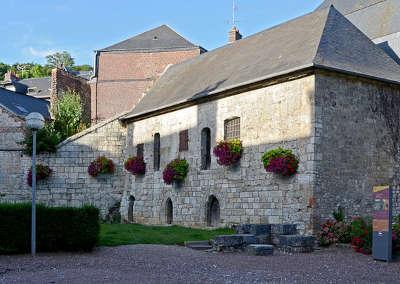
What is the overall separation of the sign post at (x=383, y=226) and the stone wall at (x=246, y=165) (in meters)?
3.17

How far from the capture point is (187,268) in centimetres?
981

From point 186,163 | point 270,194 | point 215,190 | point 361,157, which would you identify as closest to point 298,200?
point 270,194

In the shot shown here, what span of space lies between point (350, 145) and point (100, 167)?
1104cm

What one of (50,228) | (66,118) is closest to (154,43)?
(66,118)

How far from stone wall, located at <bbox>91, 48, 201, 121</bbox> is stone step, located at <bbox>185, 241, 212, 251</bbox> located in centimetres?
2526

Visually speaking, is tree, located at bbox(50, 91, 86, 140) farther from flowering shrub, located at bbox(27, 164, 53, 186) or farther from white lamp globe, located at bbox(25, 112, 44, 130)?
A: white lamp globe, located at bbox(25, 112, 44, 130)

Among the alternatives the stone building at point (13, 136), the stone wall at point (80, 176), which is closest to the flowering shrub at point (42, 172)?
the stone wall at point (80, 176)

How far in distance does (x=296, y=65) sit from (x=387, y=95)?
329 cm

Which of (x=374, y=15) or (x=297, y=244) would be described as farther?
(x=374, y=15)

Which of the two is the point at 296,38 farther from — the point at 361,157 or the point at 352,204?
the point at 352,204

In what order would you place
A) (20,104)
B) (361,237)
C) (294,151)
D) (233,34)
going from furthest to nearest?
(20,104) → (233,34) → (294,151) → (361,237)

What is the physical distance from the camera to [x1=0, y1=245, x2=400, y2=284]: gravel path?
8.59 metres

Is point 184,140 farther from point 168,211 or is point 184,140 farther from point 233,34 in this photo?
point 233,34

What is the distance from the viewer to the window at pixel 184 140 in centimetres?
1994
